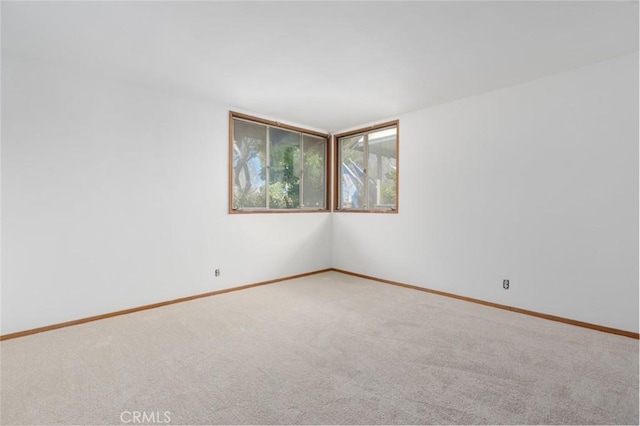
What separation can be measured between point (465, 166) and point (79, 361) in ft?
13.7

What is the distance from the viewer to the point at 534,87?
3.26 meters

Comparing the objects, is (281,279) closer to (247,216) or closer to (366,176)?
(247,216)

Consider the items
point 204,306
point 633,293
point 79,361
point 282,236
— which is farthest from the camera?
point 282,236

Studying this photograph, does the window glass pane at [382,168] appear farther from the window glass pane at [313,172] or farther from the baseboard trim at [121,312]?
the baseboard trim at [121,312]

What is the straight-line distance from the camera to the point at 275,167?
480 centimetres

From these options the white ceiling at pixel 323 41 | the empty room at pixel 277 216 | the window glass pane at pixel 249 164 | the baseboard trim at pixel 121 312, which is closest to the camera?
the empty room at pixel 277 216

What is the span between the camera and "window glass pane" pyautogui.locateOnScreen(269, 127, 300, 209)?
15.7ft

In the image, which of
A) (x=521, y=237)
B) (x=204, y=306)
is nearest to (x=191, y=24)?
(x=204, y=306)

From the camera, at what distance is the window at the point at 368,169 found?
4.75 metres

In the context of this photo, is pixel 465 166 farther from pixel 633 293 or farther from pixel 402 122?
pixel 633 293

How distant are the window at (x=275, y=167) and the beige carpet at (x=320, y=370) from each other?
5.82ft

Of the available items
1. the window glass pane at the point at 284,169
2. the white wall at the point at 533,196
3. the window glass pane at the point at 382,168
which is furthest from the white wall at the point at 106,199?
the white wall at the point at 533,196

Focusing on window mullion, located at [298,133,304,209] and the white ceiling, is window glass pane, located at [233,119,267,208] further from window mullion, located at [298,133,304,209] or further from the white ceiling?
the white ceiling

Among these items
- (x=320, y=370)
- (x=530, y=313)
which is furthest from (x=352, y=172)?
(x=320, y=370)
